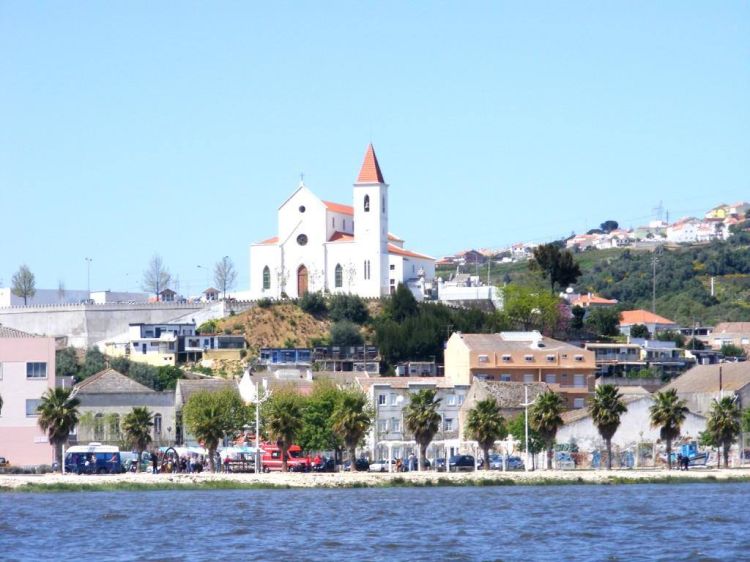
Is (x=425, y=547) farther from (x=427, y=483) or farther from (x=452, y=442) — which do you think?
(x=452, y=442)

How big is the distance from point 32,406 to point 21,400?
0.60m

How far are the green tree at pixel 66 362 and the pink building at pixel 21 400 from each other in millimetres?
37464

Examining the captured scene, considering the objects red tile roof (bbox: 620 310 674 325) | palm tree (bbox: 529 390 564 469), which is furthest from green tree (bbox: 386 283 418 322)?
palm tree (bbox: 529 390 564 469)

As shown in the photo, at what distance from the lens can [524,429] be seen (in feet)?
273

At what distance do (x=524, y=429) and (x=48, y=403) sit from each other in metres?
23.3

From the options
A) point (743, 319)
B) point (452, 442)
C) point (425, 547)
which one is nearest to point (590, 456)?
point (452, 442)

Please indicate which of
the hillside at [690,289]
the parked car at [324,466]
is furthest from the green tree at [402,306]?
the hillside at [690,289]

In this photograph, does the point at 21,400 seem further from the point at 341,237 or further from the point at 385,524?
the point at 341,237

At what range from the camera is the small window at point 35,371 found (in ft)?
262

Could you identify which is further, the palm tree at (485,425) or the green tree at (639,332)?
the green tree at (639,332)

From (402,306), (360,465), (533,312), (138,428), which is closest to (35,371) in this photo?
(138,428)

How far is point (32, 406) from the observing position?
7988 cm

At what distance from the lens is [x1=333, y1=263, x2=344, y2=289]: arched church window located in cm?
13338

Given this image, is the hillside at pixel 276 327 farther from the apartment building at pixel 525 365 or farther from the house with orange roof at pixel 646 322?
the house with orange roof at pixel 646 322
